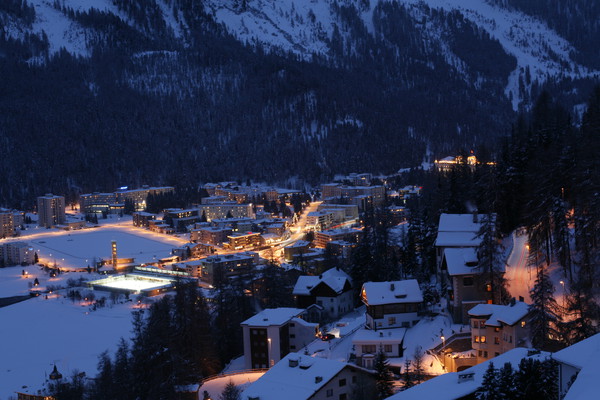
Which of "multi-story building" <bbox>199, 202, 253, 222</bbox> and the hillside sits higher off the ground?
the hillside

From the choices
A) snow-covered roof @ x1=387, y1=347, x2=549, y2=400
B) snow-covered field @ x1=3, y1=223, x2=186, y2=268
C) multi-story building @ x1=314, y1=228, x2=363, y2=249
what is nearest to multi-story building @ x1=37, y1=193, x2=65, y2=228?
snow-covered field @ x1=3, y1=223, x2=186, y2=268

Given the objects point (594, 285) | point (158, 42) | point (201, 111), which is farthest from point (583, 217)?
point (158, 42)

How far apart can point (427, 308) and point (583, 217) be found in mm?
7491

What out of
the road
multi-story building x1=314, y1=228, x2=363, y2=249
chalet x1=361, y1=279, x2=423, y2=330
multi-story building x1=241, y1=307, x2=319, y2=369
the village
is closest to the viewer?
the village

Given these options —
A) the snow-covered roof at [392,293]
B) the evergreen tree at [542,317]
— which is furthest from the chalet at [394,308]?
the evergreen tree at [542,317]

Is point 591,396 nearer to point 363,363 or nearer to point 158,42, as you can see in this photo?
point 363,363

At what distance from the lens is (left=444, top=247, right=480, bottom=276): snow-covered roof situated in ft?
71.8

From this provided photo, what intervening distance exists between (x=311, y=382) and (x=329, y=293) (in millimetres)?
14108

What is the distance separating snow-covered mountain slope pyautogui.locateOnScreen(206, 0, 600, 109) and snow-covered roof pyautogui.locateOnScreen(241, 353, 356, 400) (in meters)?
156

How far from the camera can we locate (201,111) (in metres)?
151

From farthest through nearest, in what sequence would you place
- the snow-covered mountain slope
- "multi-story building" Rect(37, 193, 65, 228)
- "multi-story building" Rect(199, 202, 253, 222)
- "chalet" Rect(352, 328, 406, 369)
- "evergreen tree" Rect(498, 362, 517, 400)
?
the snow-covered mountain slope
"multi-story building" Rect(37, 193, 65, 228)
"multi-story building" Rect(199, 202, 253, 222)
"chalet" Rect(352, 328, 406, 369)
"evergreen tree" Rect(498, 362, 517, 400)

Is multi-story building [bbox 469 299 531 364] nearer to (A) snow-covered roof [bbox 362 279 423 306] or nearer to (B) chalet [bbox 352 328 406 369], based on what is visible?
(B) chalet [bbox 352 328 406 369]

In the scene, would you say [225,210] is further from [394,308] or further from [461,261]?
[461,261]

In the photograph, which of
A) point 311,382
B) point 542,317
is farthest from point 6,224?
point 542,317
